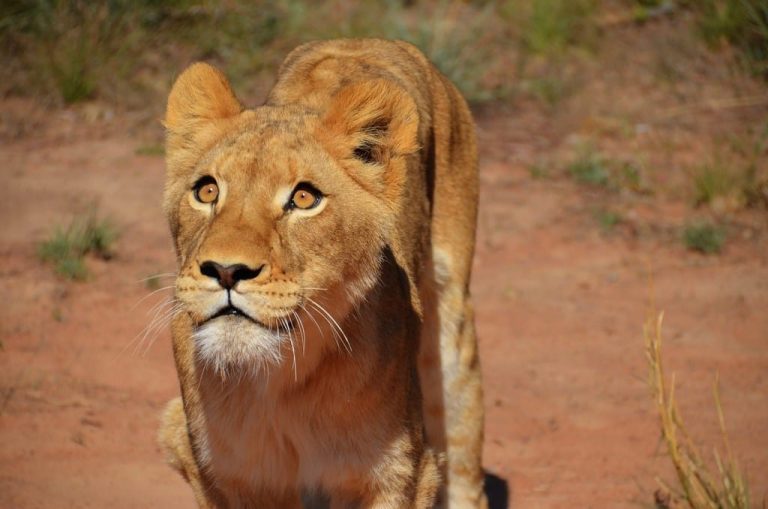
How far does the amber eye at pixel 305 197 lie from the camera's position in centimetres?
314

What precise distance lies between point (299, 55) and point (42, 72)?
513cm

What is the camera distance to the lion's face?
9.37ft

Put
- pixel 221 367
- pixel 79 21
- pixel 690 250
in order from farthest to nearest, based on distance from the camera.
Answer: pixel 79 21, pixel 690 250, pixel 221 367

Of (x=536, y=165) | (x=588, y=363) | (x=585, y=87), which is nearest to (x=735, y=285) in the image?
(x=588, y=363)

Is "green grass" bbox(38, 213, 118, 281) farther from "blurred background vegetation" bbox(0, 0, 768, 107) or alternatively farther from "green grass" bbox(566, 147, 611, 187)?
"green grass" bbox(566, 147, 611, 187)

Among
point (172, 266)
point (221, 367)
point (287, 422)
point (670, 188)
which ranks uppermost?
point (221, 367)

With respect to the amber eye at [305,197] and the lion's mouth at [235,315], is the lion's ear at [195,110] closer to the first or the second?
the amber eye at [305,197]

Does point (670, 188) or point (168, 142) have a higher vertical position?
point (168, 142)

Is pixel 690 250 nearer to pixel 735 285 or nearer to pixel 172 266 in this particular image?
pixel 735 285

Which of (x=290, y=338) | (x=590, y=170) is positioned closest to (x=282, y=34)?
(x=590, y=170)

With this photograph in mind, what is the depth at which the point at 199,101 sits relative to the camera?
143 inches

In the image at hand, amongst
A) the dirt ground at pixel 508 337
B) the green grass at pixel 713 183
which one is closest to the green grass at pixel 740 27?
the green grass at pixel 713 183

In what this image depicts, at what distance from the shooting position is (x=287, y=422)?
11.0 ft

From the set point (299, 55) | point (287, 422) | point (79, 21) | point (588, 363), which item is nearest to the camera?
point (287, 422)
